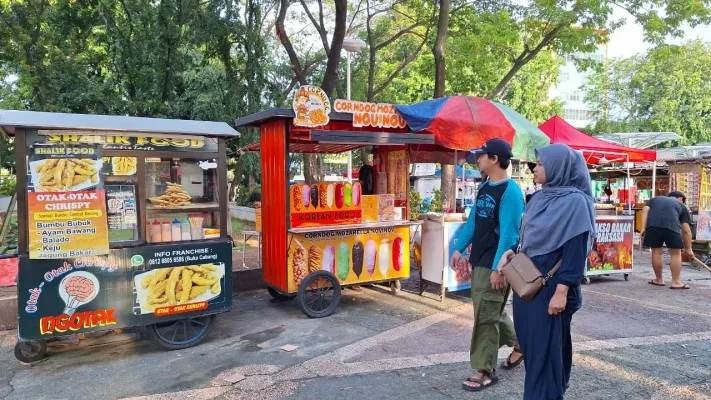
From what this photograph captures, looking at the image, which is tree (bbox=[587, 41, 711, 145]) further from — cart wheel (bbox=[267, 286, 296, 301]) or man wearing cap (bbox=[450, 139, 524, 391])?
man wearing cap (bbox=[450, 139, 524, 391])

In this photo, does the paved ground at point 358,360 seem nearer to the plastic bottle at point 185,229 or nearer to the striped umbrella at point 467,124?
the plastic bottle at point 185,229

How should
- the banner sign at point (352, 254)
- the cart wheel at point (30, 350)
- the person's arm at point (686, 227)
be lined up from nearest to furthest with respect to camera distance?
the cart wheel at point (30, 350) → the banner sign at point (352, 254) → the person's arm at point (686, 227)

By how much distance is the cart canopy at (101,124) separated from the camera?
13.5 ft

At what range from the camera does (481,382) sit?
152 inches

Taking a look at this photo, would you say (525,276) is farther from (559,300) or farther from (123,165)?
(123,165)

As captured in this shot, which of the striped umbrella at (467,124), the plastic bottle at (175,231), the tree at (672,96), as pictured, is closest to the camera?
the plastic bottle at (175,231)

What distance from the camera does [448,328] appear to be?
5523 mm

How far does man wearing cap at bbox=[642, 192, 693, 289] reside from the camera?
7.70 meters

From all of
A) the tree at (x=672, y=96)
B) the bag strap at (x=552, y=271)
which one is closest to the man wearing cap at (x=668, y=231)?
the bag strap at (x=552, y=271)

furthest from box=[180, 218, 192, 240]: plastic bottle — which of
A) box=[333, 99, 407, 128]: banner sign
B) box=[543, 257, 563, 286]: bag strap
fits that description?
box=[543, 257, 563, 286]: bag strap

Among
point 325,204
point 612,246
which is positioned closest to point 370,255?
point 325,204

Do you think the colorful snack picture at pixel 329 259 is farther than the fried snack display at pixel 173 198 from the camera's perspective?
Yes

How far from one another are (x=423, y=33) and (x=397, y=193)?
950cm

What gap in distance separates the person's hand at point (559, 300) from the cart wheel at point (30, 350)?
4431 millimetres
